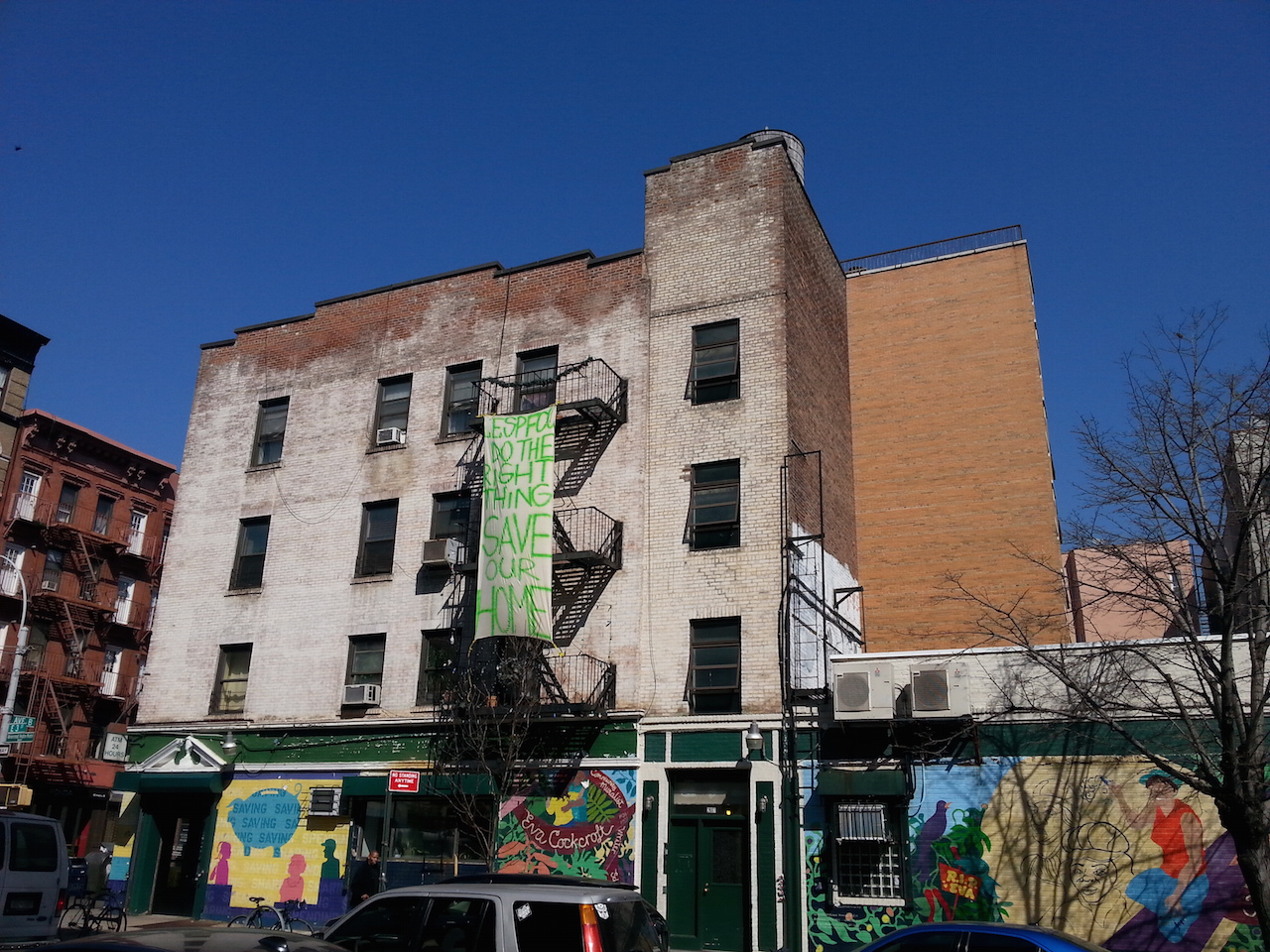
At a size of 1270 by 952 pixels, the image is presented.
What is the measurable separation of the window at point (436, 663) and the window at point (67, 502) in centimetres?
2667

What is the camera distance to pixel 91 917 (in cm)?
1983

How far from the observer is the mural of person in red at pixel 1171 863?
1620 centimetres

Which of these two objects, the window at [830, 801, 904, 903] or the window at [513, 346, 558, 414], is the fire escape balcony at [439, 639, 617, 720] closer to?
the window at [830, 801, 904, 903]

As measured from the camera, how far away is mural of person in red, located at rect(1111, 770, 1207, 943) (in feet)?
53.2

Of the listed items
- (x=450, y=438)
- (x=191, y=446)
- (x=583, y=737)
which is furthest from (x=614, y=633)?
(x=191, y=446)

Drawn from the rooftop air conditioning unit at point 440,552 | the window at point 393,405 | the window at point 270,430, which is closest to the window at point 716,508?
the rooftop air conditioning unit at point 440,552

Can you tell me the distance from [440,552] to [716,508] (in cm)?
646

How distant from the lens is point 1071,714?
16.6 m

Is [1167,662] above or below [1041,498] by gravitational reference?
below

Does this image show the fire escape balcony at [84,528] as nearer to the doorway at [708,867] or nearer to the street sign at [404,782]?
the street sign at [404,782]

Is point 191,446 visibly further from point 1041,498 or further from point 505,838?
point 1041,498

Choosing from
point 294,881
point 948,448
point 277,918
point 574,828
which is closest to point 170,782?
point 294,881

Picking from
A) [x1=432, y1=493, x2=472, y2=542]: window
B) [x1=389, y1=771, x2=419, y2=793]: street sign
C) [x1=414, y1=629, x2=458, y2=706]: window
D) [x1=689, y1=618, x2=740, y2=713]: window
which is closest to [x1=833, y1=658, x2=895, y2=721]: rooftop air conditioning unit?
[x1=689, y1=618, x2=740, y2=713]: window

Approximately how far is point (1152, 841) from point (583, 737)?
1026cm
